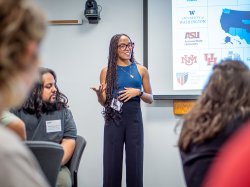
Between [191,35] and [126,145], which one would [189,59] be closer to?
[191,35]

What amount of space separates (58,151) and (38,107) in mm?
877

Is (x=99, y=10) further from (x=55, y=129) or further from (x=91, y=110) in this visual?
(x=55, y=129)

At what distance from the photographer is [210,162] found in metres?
1.12

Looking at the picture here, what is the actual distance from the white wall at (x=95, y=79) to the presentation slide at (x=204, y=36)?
1.16 feet

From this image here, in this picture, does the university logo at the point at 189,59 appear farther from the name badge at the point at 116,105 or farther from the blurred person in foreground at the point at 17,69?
the blurred person in foreground at the point at 17,69

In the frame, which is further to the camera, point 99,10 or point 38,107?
point 99,10

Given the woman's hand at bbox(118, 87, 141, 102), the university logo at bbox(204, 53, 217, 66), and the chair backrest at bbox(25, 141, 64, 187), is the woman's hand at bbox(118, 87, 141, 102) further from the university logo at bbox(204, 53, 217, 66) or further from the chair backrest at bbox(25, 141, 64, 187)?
the chair backrest at bbox(25, 141, 64, 187)

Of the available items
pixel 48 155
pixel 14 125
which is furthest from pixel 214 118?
pixel 14 125

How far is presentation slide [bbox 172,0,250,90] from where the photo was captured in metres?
3.46

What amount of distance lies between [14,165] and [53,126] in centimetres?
Result: 196

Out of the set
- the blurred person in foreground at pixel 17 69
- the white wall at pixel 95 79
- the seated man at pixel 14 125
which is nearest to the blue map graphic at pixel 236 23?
the white wall at pixel 95 79

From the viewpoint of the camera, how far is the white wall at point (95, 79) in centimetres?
360

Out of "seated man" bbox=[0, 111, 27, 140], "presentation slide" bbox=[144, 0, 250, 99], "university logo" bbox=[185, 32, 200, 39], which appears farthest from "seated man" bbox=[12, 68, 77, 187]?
"university logo" bbox=[185, 32, 200, 39]

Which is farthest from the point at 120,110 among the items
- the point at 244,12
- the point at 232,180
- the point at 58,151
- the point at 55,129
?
the point at 232,180
